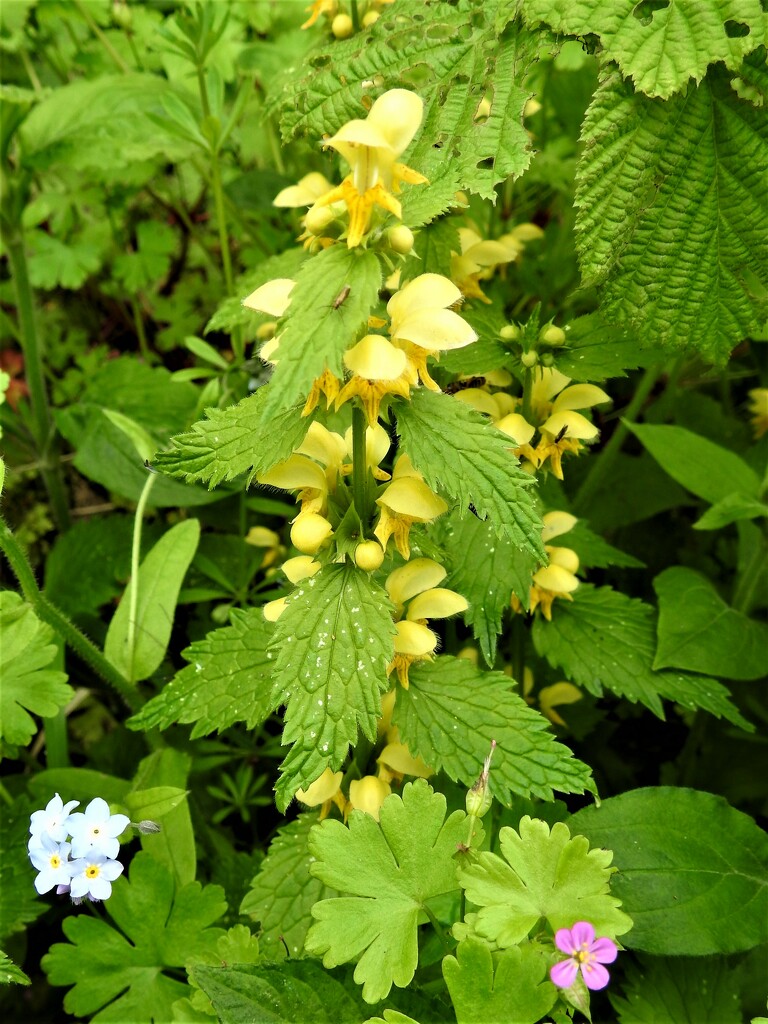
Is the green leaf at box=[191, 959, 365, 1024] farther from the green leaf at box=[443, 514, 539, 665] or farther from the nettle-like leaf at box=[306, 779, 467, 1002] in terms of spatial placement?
the green leaf at box=[443, 514, 539, 665]

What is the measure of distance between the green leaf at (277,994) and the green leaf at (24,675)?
484mm

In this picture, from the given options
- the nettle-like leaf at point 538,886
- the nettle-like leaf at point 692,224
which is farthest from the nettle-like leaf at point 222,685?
the nettle-like leaf at point 692,224

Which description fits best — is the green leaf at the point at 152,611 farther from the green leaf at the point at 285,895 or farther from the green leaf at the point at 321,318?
the green leaf at the point at 321,318

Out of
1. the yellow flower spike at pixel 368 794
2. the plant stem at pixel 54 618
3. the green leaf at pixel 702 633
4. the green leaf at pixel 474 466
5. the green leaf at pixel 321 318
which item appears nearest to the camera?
the green leaf at pixel 321 318

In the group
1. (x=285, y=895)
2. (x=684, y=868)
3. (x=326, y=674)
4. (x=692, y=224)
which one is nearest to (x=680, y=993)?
(x=684, y=868)

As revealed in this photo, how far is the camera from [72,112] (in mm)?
2119

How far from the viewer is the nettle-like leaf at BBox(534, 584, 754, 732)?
1.36 m

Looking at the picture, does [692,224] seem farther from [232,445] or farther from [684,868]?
[684,868]

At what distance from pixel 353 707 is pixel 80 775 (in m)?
0.74

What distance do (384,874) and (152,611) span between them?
75 centimetres

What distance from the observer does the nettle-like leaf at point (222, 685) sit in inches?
47.3

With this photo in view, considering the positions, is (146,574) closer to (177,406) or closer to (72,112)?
(177,406)

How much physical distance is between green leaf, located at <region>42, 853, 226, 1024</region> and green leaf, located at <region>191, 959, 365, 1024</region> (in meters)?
0.24

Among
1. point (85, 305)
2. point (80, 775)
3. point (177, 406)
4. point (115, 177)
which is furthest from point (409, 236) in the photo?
point (85, 305)
